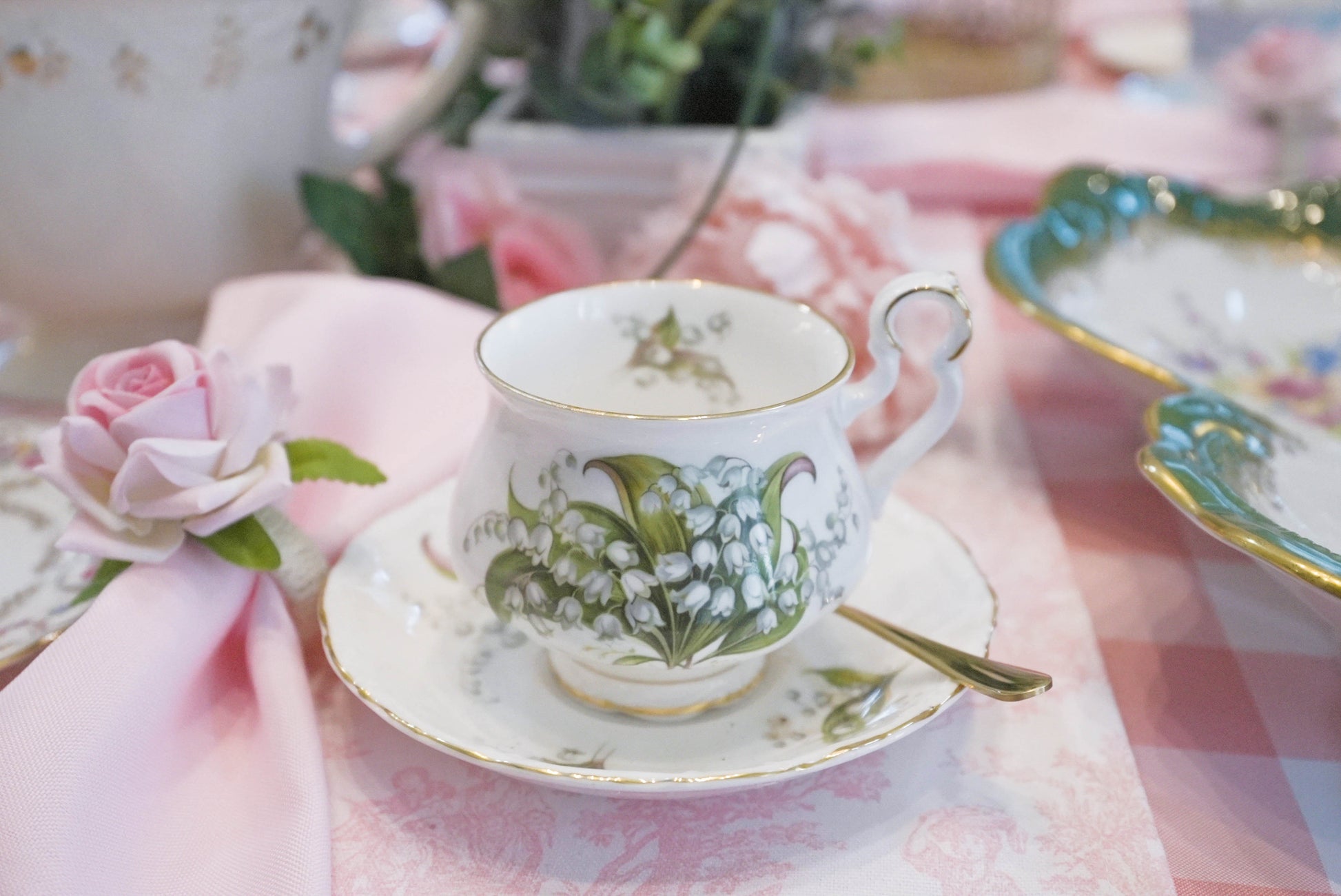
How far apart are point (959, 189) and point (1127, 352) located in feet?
1.49

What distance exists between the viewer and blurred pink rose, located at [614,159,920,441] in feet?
1.93

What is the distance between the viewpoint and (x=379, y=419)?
55 centimetres

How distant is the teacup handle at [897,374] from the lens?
15.1 inches

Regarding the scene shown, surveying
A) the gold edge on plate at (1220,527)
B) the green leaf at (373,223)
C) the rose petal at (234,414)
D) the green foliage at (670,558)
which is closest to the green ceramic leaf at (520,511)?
the green foliage at (670,558)

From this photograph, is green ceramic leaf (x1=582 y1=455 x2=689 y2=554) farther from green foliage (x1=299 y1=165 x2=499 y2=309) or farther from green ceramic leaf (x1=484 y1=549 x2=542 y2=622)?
green foliage (x1=299 y1=165 x2=499 y2=309)

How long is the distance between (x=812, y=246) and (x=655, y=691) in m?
0.29

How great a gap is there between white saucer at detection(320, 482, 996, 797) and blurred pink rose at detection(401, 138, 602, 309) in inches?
8.6

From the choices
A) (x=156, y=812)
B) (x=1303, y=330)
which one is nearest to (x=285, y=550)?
(x=156, y=812)

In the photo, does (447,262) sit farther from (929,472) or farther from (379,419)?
(929,472)

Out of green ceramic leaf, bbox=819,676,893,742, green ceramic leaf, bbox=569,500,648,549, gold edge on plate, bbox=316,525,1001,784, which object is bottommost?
green ceramic leaf, bbox=819,676,893,742

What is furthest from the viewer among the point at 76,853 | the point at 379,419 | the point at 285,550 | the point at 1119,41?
the point at 1119,41

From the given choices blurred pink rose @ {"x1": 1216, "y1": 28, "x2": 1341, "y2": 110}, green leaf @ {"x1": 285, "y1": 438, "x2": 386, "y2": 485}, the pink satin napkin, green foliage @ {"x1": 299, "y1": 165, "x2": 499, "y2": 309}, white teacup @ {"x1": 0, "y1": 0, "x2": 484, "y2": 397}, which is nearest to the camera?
the pink satin napkin

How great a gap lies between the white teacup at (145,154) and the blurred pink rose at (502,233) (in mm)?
90

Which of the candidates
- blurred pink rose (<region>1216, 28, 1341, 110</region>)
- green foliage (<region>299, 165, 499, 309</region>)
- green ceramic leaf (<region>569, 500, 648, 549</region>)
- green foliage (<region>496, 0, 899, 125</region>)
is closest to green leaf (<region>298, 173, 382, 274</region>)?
green foliage (<region>299, 165, 499, 309</region>)
